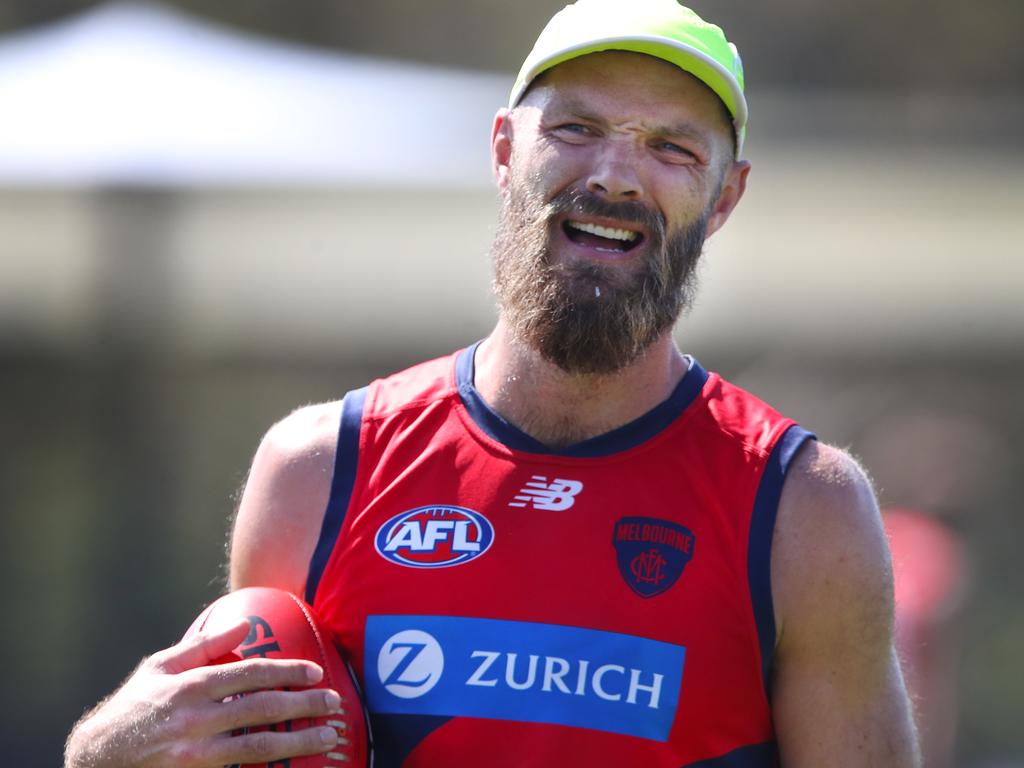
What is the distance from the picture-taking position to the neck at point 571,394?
273 centimetres

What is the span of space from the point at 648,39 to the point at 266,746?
1.41 metres

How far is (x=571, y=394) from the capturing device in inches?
108

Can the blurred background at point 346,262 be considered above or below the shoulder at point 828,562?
above

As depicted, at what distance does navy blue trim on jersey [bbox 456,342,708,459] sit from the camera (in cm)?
268

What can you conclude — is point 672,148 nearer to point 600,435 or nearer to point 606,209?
point 606,209

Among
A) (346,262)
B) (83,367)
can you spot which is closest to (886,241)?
(346,262)

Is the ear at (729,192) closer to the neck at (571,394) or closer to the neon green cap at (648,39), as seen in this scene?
the neon green cap at (648,39)

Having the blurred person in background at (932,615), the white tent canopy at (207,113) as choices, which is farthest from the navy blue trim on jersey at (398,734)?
the white tent canopy at (207,113)

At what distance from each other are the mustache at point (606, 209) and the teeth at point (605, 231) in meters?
0.03

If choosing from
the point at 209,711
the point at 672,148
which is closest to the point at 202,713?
the point at 209,711

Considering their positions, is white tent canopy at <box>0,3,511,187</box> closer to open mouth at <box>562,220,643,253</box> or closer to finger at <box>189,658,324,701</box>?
open mouth at <box>562,220,643,253</box>

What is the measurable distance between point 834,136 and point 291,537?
880 centimetres

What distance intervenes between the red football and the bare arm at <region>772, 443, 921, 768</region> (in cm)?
73

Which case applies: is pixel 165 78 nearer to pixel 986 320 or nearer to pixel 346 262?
pixel 346 262
